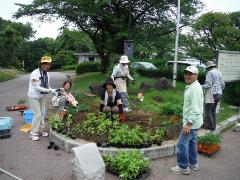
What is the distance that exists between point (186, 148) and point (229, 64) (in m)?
6.03

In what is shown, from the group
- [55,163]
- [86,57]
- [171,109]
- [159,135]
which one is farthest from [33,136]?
[86,57]

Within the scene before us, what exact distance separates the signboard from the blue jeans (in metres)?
5.20

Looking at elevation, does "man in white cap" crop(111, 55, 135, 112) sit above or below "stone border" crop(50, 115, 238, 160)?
above

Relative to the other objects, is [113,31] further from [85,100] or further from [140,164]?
[140,164]

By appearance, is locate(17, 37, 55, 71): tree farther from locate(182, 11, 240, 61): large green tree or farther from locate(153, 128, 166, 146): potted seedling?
locate(153, 128, 166, 146): potted seedling

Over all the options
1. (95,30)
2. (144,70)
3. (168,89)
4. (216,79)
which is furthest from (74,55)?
(216,79)

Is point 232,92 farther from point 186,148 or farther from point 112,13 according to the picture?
point 112,13

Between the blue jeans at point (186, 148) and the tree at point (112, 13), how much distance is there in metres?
17.4

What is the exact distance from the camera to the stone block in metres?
4.88

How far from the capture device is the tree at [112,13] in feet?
75.4

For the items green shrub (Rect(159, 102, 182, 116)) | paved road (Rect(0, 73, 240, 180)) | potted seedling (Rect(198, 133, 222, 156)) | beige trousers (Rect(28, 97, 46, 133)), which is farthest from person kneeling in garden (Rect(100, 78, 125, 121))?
potted seedling (Rect(198, 133, 222, 156))

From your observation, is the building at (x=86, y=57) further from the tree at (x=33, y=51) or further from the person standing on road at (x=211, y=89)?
the person standing on road at (x=211, y=89)

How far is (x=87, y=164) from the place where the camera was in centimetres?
493

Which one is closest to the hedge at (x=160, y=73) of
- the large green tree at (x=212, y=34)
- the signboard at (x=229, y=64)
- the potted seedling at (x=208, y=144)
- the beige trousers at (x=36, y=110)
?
the large green tree at (x=212, y=34)
